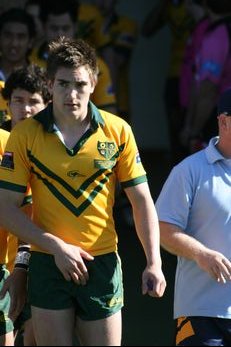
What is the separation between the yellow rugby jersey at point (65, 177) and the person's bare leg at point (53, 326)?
0.27 metres

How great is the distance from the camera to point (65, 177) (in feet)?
14.9

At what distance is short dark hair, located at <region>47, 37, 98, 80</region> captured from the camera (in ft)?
15.2

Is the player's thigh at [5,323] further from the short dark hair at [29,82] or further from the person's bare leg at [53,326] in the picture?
the short dark hair at [29,82]

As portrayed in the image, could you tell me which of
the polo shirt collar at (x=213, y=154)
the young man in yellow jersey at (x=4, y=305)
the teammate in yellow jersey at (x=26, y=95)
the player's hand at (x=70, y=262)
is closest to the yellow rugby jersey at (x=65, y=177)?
the player's hand at (x=70, y=262)

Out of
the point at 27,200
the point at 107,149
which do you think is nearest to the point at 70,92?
the point at 107,149

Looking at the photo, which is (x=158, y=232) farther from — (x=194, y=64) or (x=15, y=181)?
(x=194, y=64)

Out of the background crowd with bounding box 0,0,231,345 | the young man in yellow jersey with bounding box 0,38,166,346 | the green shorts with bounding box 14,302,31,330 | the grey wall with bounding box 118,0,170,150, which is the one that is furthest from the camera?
the grey wall with bounding box 118,0,170,150

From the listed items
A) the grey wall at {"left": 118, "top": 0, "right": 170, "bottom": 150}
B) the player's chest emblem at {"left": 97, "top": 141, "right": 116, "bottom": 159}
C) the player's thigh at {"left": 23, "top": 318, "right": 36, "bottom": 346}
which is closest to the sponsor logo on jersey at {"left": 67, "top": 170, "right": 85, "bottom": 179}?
the player's chest emblem at {"left": 97, "top": 141, "right": 116, "bottom": 159}

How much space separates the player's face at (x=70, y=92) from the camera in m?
4.60

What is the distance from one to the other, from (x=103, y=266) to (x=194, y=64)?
4019 millimetres

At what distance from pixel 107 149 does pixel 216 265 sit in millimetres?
666

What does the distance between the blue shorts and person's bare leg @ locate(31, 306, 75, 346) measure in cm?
56

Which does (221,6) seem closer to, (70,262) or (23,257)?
(23,257)

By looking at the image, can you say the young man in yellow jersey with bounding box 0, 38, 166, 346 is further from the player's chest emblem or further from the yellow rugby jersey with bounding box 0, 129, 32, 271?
the yellow rugby jersey with bounding box 0, 129, 32, 271
